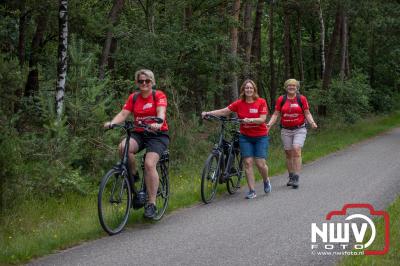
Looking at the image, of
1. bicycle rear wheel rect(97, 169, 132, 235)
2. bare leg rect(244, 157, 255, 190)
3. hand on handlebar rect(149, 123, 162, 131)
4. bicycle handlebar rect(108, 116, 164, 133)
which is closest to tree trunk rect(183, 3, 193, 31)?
bare leg rect(244, 157, 255, 190)

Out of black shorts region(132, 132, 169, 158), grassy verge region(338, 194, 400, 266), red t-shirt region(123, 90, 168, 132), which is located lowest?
grassy verge region(338, 194, 400, 266)

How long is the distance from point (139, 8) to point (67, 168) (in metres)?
12.3

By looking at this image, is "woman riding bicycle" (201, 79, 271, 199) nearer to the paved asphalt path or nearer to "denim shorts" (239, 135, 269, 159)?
"denim shorts" (239, 135, 269, 159)

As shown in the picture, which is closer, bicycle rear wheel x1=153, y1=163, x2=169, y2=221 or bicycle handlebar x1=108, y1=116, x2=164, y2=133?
bicycle handlebar x1=108, y1=116, x2=164, y2=133

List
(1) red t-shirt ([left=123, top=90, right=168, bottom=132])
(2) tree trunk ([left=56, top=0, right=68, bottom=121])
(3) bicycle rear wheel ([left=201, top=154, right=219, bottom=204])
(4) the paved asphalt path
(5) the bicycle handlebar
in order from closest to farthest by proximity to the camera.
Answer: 1. (4) the paved asphalt path
2. (5) the bicycle handlebar
3. (1) red t-shirt ([left=123, top=90, right=168, bottom=132])
4. (3) bicycle rear wheel ([left=201, top=154, right=219, bottom=204])
5. (2) tree trunk ([left=56, top=0, right=68, bottom=121])

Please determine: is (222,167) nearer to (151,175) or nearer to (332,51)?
(151,175)

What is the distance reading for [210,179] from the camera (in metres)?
9.78

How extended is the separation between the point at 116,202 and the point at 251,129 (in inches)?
139

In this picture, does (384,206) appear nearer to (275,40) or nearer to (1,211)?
(1,211)

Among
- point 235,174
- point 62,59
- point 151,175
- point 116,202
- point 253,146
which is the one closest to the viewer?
point 116,202

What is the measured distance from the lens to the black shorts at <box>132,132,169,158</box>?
8062 mm

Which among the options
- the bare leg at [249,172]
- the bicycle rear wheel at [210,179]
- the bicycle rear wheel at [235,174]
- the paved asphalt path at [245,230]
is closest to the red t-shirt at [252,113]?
the bare leg at [249,172]

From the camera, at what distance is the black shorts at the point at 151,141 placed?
806 cm

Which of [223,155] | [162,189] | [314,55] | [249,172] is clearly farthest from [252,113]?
[314,55]
